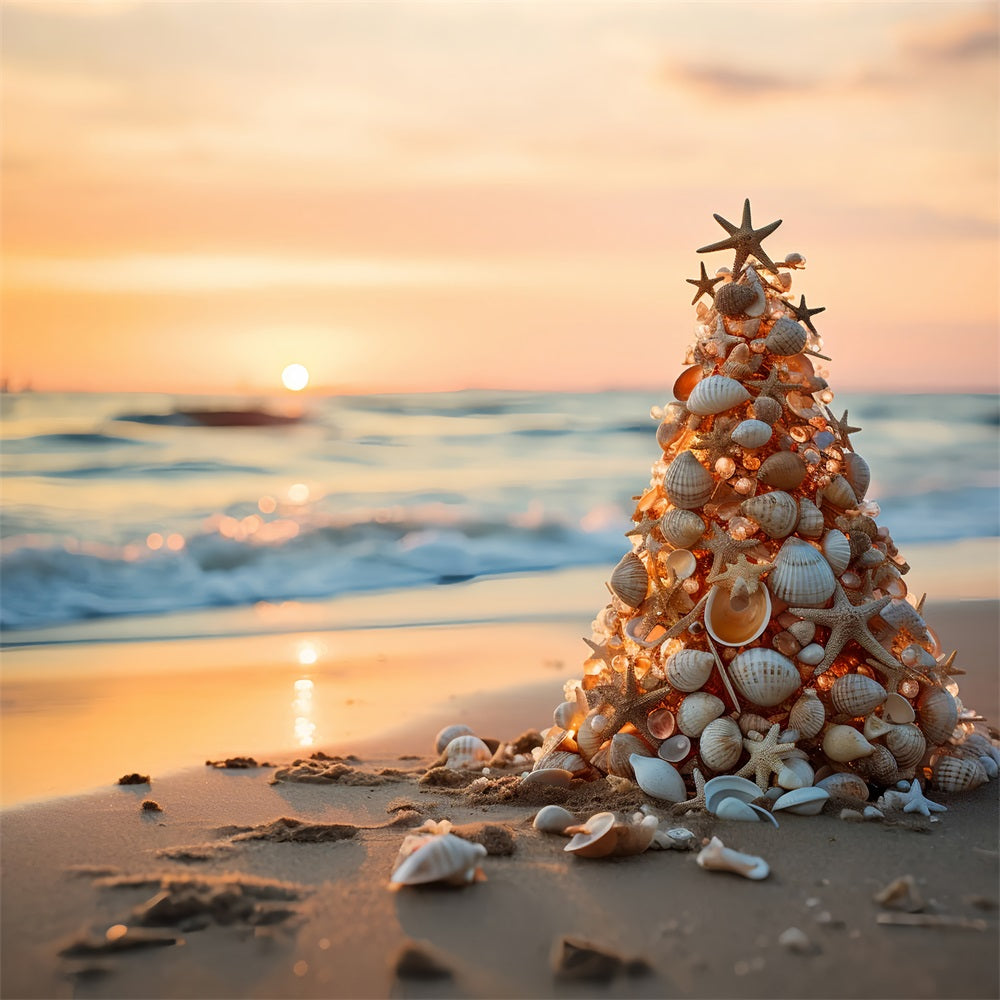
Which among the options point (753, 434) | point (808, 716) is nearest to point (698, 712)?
point (808, 716)

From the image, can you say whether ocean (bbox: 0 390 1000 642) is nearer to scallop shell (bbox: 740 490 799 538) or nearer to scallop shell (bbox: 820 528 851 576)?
scallop shell (bbox: 740 490 799 538)

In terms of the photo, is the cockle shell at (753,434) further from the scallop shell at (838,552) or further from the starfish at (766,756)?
the starfish at (766,756)

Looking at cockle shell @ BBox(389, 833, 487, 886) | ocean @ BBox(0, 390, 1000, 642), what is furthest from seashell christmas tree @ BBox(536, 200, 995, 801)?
ocean @ BBox(0, 390, 1000, 642)

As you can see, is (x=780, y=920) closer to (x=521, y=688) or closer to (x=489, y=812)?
(x=489, y=812)

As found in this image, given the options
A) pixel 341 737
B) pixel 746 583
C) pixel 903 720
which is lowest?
pixel 341 737

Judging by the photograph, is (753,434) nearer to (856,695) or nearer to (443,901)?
(856,695)

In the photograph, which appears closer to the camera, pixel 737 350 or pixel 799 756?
pixel 799 756

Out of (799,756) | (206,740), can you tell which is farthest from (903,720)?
(206,740)
